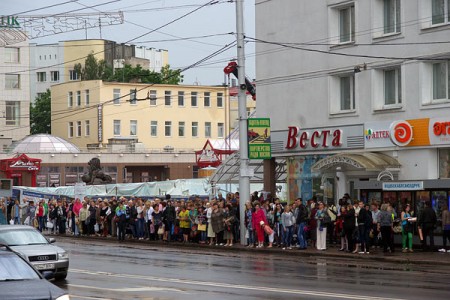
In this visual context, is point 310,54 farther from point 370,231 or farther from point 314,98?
point 370,231

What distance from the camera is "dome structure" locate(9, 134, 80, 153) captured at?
8825 centimetres

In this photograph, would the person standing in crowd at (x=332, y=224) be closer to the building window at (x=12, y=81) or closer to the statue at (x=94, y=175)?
the statue at (x=94, y=175)

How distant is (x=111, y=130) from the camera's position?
95.4 m

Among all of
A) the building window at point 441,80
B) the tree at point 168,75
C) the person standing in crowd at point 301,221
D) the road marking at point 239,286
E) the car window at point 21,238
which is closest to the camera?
the road marking at point 239,286

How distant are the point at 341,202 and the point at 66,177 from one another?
5756cm

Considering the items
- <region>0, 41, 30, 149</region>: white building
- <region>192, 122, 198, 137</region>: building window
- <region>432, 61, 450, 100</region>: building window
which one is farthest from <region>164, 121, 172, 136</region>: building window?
<region>432, 61, 450, 100</region>: building window

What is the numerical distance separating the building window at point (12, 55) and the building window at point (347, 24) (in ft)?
218

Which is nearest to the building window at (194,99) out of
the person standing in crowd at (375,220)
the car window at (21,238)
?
the person standing in crowd at (375,220)

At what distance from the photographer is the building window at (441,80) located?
1353 inches

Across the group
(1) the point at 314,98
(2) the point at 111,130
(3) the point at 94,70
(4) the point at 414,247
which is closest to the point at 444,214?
(4) the point at 414,247

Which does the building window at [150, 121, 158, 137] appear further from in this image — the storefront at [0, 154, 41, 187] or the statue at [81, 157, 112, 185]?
the statue at [81, 157, 112, 185]

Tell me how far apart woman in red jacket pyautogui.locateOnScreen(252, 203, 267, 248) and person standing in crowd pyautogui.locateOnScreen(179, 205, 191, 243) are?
14.5ft

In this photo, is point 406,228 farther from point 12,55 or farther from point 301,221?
point 12,55

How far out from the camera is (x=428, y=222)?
30094 millimetres
